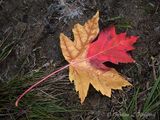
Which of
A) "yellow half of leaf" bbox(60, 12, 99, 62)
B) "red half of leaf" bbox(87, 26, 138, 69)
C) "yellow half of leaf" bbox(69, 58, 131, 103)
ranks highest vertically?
"yellow half of leaf" bbox(60, 12, 99, 62)

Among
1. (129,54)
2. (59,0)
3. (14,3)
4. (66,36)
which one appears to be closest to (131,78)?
(129,54)

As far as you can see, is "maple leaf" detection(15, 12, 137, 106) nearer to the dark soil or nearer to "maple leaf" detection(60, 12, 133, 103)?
"maple leaf" detection(60, 12, 133, 103)

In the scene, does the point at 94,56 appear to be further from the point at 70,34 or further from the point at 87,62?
the point at 70,34

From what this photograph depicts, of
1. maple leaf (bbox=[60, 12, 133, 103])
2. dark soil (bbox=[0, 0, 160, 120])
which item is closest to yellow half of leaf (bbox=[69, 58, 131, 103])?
maple leaf (bbox=[60, 12, 133, 103])

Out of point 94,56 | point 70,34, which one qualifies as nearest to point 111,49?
point 94,56

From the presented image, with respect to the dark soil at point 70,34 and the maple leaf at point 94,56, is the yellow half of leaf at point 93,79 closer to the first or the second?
the maple leaf at point 94,56

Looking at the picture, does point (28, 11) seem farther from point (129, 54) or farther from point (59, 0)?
point (129, 54)

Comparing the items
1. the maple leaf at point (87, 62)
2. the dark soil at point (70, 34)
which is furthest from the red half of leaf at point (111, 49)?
the dark soil at point (70, 34)
